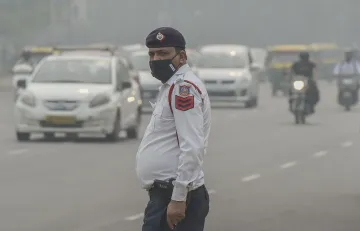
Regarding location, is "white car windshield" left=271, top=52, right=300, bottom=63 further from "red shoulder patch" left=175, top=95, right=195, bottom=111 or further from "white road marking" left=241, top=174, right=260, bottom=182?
"red shoulder patch" left=175, top=95, right=195, bottom=111

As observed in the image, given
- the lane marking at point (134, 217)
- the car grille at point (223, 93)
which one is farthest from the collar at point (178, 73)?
the car grille at point (223, 93)

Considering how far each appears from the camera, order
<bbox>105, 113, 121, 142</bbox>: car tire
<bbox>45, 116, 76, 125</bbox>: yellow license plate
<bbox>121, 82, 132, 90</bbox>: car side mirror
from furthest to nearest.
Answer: <bbox>121, 82, 132, 90</bbox>: car side mirror < <bbox>105, 113, 121, 142</bbox>: car tire < <bbox>45, 116, 76, 125</bbox>: yellow license plate

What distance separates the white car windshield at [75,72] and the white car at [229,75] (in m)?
14.7

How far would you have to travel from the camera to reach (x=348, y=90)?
37594mm

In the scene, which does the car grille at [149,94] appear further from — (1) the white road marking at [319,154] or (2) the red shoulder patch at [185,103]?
(2) the red shoulder patch at [185,103]

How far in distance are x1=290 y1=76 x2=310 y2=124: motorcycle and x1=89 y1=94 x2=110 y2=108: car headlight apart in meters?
8.55

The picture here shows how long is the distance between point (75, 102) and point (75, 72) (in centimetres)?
132

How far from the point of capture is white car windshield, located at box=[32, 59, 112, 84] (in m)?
23.1

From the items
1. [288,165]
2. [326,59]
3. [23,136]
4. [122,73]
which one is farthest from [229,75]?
[326,59]

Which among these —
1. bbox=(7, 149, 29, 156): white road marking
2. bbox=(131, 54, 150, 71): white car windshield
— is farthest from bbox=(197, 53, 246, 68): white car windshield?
bbox=(7, 149, 29, 156): white road marking

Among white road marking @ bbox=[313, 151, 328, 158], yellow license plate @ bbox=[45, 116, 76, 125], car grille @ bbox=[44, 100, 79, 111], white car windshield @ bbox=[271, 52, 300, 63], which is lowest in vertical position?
white car windshield @ bbox=[271, 52, 300, 63]

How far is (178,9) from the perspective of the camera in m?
105

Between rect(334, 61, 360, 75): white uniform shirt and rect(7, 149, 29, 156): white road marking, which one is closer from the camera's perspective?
rect(7, 149, 29, 156): white road marking

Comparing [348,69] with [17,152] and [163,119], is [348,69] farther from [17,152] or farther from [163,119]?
[163,119]
